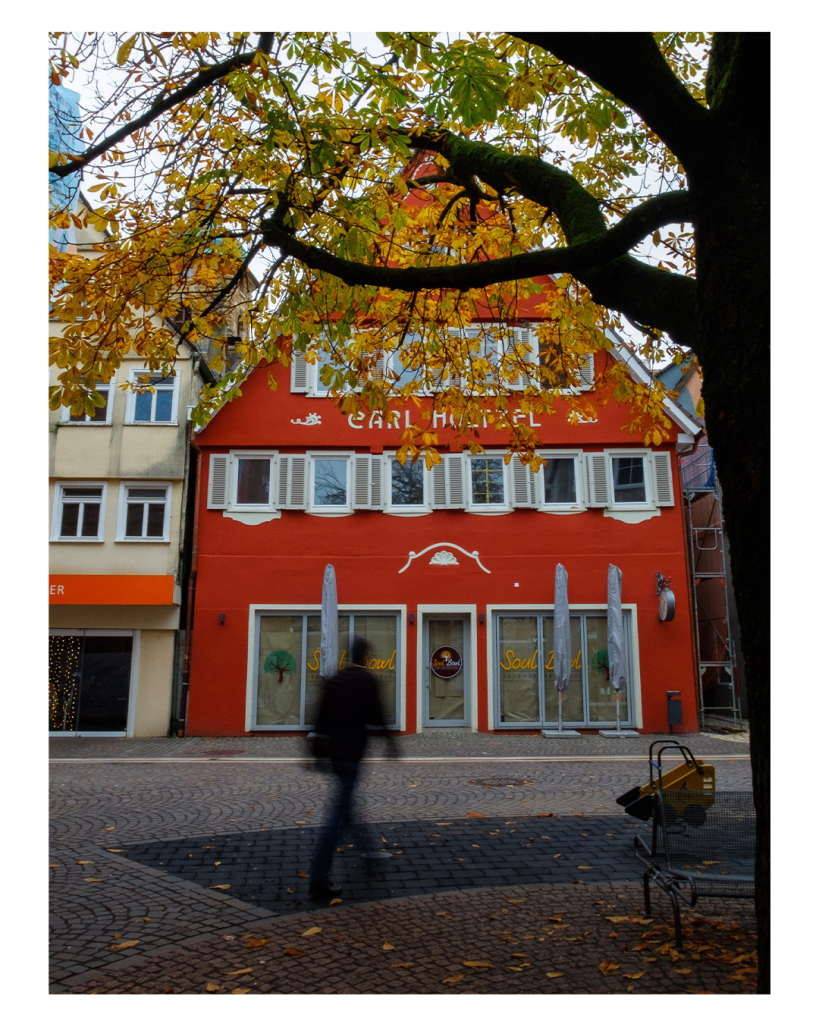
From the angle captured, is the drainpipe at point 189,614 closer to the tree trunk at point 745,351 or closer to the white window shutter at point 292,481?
the white window shutter at point 292,481

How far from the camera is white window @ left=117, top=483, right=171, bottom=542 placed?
60.2 ft

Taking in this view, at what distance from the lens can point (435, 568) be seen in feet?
58.6

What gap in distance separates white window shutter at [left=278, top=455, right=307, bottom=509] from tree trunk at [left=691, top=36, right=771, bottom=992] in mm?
14947

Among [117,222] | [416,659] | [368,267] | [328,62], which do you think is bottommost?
[416,659]

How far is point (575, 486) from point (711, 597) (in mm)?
5204

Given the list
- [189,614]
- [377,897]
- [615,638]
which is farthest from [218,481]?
[377,897]

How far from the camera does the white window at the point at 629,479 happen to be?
1811 centimetres

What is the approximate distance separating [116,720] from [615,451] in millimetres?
12686

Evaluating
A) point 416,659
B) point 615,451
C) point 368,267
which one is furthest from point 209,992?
point 615,451

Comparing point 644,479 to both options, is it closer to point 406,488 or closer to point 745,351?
point 406,488

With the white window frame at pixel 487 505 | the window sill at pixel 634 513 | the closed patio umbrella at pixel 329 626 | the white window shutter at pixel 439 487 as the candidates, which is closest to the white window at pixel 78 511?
the closed patio umbrella at pixel 329 626

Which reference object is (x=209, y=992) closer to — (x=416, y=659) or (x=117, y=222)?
(x=117, y=222)

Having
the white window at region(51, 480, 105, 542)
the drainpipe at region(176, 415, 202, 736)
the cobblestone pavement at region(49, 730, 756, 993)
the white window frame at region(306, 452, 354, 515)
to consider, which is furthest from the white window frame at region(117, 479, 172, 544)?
the cobblestone pavement at region(49, 730, 756, 993)

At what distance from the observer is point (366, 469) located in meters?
18.4
